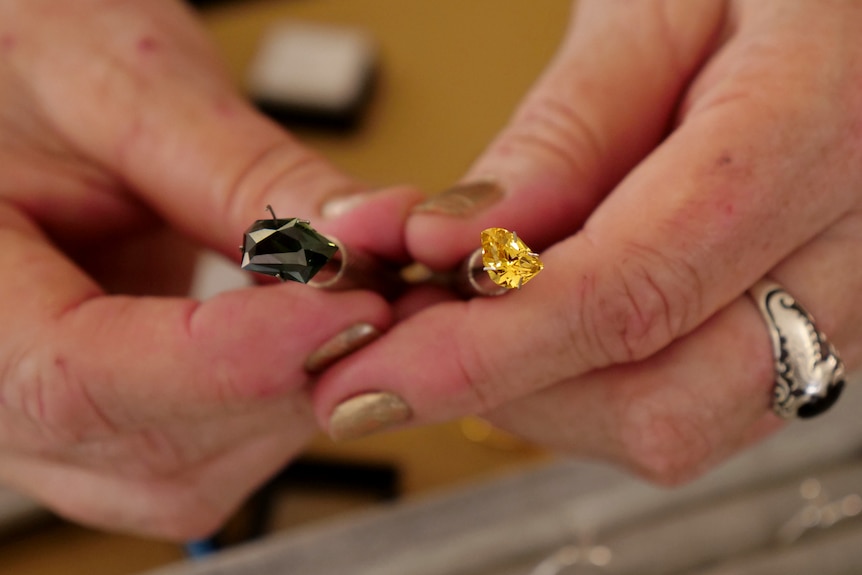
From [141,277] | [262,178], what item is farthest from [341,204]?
[141,277]

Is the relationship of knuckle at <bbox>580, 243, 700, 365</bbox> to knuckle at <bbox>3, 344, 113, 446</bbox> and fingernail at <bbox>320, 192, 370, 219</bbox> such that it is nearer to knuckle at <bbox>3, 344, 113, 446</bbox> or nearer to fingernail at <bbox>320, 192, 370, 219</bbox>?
fingernail at <bbox>320, 192, 370, 219</bbox>

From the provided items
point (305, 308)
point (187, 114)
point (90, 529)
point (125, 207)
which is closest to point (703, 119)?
point (305, 308)

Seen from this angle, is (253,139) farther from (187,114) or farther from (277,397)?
(277,397)

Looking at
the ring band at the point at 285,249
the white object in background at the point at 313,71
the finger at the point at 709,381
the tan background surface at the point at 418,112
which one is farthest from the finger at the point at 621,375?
the white object in background at the point at 313,71

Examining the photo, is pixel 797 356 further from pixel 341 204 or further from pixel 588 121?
pixel 341 204

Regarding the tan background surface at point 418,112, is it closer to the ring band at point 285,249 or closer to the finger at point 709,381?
the finger at point 709,381

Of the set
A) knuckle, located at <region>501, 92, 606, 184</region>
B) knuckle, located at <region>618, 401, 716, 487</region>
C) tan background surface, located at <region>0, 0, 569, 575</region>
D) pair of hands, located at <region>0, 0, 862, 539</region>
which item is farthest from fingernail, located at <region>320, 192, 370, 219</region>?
tan background surface, located at <region>0, 0, 569, 575</region>
